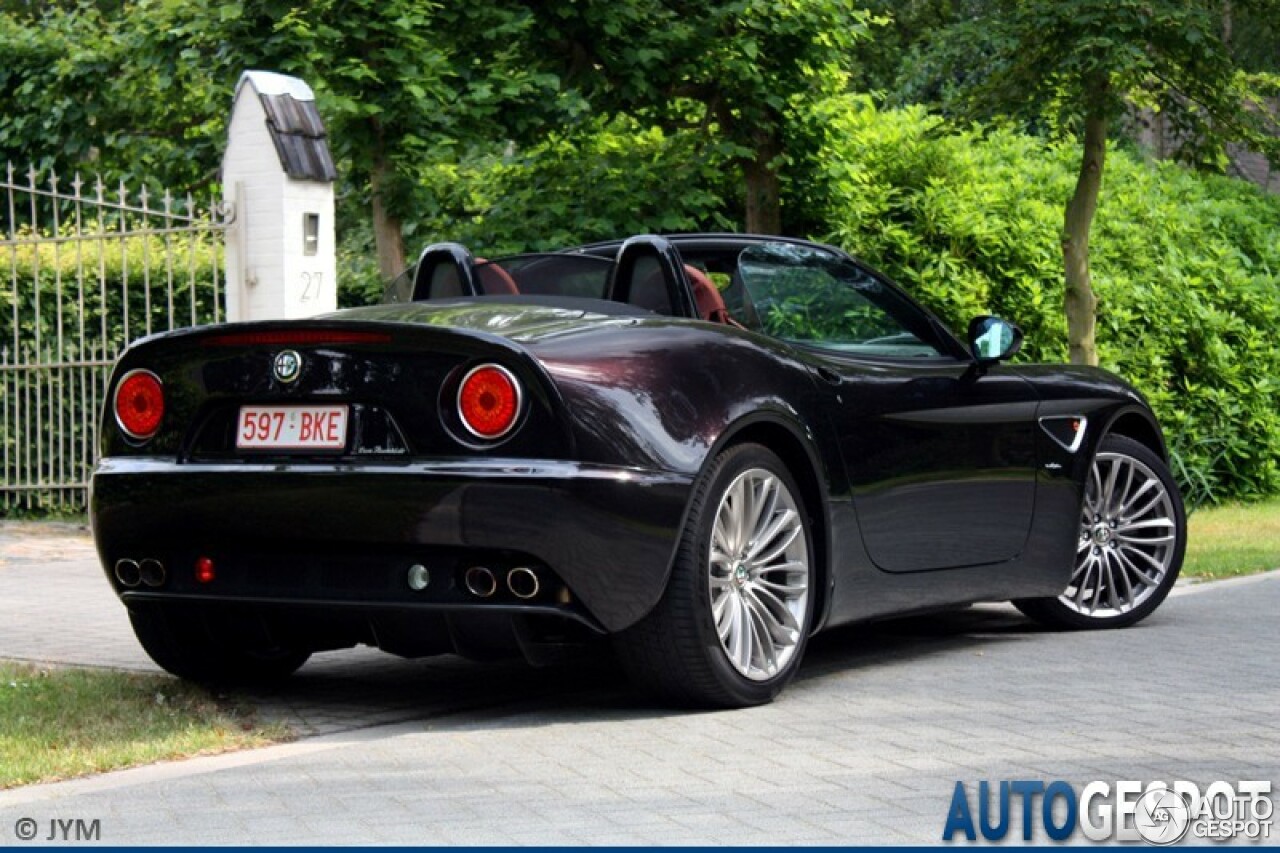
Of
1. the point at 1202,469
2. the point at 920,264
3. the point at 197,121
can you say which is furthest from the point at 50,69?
the point at 1202,469

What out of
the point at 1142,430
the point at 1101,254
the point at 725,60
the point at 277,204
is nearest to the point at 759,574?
the point at 1142,430

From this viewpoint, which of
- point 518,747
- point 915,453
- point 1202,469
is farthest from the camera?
point 1202,469

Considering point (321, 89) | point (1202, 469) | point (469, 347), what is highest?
point (321, 89)

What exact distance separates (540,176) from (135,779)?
9491 millimetres

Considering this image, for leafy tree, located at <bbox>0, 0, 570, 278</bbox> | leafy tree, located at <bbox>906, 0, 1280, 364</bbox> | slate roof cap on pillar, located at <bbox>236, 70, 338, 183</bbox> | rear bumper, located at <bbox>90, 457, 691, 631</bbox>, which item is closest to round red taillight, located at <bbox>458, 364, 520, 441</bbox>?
rear bumper, located at <bbox>90, 457, 691, 631</bbox>

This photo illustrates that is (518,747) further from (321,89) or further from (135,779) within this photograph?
(321,89)

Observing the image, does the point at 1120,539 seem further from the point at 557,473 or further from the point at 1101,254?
the point at 1101,254

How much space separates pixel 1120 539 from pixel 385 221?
21.7 ft

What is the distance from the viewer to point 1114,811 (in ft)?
16.0

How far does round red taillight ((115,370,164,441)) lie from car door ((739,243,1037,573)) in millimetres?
1988

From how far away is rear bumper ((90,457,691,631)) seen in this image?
5777mm

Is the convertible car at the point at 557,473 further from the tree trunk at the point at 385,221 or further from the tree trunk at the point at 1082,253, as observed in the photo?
the tree trunk at the point at 385,221

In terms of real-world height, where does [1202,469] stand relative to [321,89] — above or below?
below

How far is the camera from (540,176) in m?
14.5
